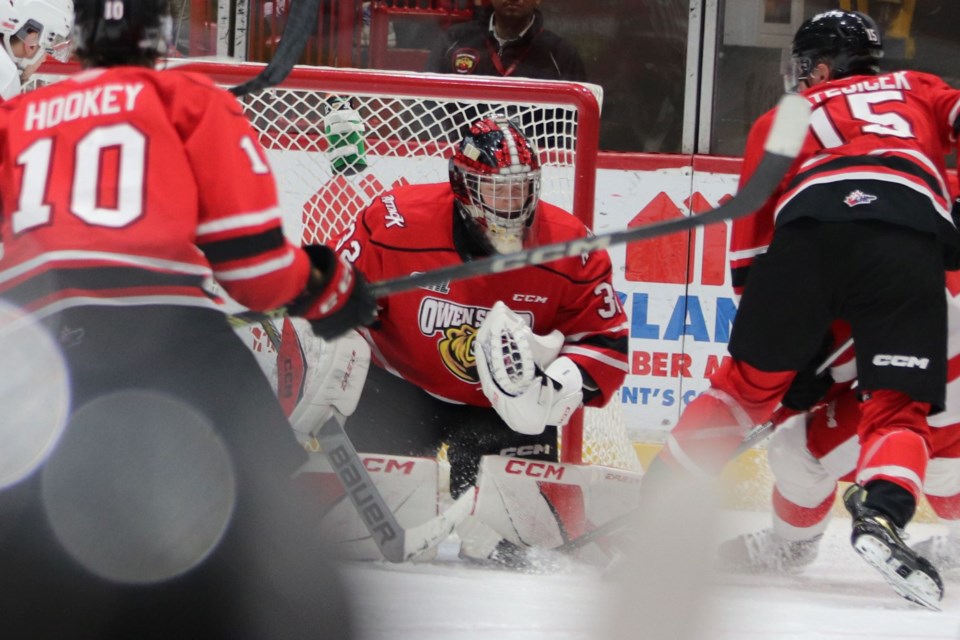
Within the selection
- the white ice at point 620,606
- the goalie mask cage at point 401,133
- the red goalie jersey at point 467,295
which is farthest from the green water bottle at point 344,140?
the white ice at point 620,606

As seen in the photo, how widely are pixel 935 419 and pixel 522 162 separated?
1063 millimetres

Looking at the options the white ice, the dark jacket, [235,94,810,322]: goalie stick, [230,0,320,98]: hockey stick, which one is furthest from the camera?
the dark jacket

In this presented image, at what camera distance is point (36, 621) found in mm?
1247

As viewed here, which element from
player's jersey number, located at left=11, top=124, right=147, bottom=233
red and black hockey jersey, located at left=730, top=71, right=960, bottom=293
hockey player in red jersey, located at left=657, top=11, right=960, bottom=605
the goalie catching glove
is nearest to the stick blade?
the goalie catching glove

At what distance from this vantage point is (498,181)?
2723 millimetres

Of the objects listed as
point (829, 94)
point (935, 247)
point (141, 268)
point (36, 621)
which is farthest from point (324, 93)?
point (36, 621)

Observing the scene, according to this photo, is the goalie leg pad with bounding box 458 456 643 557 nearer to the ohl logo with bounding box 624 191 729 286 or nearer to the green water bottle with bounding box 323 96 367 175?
the green water bottle with bounding box 323 96 367 175

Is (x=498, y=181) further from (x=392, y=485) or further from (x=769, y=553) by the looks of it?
(x=769, y=553)

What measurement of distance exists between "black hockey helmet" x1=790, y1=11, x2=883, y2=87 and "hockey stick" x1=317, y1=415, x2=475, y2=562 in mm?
1338

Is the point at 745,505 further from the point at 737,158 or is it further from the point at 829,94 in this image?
the point at 829,94

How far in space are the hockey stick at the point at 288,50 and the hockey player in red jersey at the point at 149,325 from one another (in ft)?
1.40

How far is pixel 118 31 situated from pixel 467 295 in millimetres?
1394

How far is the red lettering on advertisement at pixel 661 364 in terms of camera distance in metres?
3.90

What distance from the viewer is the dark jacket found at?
3.97 meters
